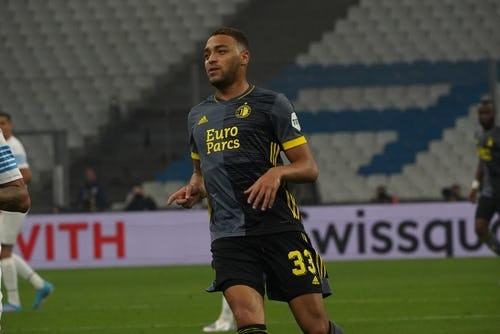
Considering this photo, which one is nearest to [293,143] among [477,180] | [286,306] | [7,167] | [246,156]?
[246,156]

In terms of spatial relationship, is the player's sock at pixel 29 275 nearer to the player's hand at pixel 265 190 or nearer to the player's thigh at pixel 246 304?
the player's thigh at pixel 246 304

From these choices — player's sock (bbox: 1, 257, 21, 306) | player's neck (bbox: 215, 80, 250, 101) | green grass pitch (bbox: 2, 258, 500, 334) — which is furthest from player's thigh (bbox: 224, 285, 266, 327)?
player's sock (bbox: 1, 257, 21, 306)

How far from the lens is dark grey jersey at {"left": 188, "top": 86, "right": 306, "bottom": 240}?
20.9 ft

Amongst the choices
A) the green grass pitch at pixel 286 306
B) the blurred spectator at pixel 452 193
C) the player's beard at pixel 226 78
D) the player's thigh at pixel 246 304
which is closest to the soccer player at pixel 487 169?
the green grass pitch at pixel 286 306

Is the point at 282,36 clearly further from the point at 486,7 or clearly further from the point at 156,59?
the point at 486,7

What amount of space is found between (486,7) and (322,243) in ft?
32.4

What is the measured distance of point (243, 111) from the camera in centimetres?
645

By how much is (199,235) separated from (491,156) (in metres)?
7.66

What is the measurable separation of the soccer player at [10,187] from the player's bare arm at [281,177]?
116cm

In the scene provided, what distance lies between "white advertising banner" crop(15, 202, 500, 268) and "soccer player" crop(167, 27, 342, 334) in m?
14.2

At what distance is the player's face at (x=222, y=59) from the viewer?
6.40 metres

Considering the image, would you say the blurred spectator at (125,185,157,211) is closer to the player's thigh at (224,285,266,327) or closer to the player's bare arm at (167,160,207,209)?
the player's bare arm at (167,160,207,209)

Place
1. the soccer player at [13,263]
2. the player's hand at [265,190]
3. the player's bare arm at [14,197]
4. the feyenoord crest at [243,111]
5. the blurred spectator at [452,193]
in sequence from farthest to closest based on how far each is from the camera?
the blurred spectator at [452,193] < the soccer player at [13,263] < the feyenoord crest at [243,111] < the player's hand at [265,190] < the player's bare arm at [14,197]

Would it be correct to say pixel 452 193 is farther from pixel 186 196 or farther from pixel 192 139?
pixel 186 196
